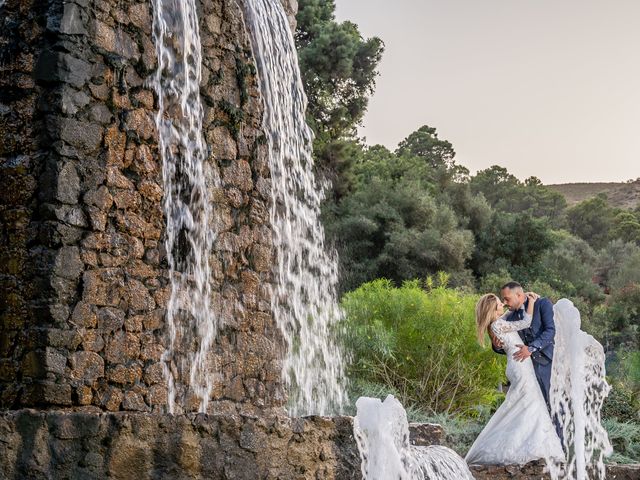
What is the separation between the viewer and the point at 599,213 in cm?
4103

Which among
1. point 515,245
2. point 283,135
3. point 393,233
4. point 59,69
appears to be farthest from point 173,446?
point 515,245

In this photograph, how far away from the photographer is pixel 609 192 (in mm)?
53219

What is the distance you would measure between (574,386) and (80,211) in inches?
184

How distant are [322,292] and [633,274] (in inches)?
A: 649

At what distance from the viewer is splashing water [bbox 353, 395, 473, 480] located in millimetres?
5012

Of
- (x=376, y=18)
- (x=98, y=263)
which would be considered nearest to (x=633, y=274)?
(x=376, y=18)

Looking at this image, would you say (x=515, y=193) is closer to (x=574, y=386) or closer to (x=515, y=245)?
(x=515, y=245)

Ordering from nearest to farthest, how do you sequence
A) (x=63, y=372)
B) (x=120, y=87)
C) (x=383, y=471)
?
(x=383, y=471) < (x=63, y=372) < (x=120, y=87)

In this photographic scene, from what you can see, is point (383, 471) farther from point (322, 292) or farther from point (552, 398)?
point (322, 292)

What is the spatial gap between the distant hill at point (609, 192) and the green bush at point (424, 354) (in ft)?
119

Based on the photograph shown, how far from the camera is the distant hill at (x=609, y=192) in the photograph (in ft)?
165

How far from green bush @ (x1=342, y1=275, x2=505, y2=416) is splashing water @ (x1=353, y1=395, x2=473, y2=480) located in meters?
7.71

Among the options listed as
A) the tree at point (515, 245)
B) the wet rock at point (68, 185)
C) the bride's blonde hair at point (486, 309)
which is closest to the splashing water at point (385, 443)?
the wet rock at point (68, 185)

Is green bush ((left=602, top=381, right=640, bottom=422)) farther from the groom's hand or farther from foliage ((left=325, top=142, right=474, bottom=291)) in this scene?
foliage ((left=325, top=142, right=474, bottom=291))
